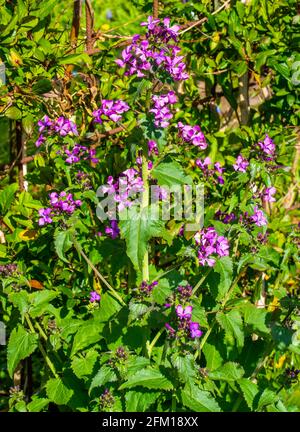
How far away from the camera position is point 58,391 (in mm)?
2486

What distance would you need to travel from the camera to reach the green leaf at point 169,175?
7.48ft

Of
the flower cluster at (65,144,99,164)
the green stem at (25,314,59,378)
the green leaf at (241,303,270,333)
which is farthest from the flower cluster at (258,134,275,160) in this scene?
the green stem at (25,314,59,378)

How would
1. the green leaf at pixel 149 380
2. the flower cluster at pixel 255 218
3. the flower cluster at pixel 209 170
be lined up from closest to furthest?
the green leaf at pixel 149 380 → the flower cluster at pixel 255 218 → the flower cluster at pixel 209 170

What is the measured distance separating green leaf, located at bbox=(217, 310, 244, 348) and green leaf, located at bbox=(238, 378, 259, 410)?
0.41 ft

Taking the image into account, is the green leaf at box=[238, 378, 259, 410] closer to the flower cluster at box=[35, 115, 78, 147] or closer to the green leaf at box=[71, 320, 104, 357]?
the green leaf at box=[71, 320, 104, 357]

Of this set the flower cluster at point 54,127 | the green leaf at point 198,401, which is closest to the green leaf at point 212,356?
the green leaf at point 198,401

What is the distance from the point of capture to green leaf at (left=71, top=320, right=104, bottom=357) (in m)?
2.45

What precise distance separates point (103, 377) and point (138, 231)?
0.48m

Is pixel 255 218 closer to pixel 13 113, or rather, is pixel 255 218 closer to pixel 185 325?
pixel 185 325

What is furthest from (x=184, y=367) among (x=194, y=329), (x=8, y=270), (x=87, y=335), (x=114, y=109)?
(x=114, y=109)

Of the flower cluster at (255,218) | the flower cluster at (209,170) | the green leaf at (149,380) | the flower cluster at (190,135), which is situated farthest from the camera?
the flower cluster at (209,170)

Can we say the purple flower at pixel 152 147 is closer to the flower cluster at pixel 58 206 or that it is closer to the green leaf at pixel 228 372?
the flower cluster at pixel 58 206

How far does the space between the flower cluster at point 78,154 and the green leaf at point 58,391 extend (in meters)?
0.81
